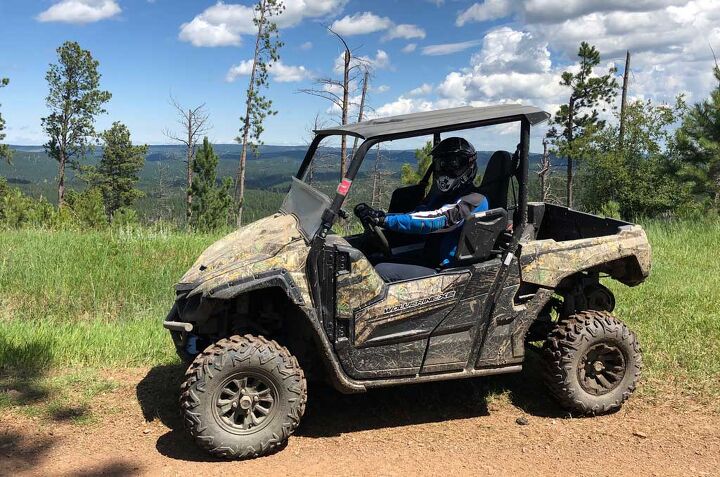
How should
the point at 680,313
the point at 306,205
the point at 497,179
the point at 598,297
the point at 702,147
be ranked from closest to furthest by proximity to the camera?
the point at 306,205
the point at 497,179
the point at 598,297
the point at 680,313
the point at 702,147

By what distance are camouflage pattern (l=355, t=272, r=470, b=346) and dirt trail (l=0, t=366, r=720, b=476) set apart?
819mm

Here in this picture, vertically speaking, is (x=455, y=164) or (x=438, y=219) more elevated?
(x=455, y=164)

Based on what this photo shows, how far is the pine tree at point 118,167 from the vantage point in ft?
161

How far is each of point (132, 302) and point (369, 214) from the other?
14.3ft

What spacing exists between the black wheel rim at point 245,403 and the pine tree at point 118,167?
48074 mm

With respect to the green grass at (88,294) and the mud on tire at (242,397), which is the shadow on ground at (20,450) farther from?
the green grass at (88,294)

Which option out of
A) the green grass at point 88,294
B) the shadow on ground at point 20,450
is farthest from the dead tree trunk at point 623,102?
the shadow on ground at point 20,450

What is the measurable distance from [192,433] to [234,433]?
0.85 feet

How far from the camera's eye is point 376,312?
3928 mm

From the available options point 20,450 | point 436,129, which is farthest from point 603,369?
point 20,450

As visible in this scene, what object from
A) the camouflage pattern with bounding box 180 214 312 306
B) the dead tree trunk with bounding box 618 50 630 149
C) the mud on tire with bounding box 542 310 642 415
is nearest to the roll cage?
the camouflage pattern with bounding box 180 214 312 306

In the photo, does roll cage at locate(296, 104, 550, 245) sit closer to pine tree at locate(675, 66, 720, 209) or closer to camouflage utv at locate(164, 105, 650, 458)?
camouflage utv at locate(164, 105, 650, 458)

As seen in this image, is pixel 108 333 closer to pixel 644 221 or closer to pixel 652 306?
pixel 652 306

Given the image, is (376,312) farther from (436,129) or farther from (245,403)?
(436,129)
